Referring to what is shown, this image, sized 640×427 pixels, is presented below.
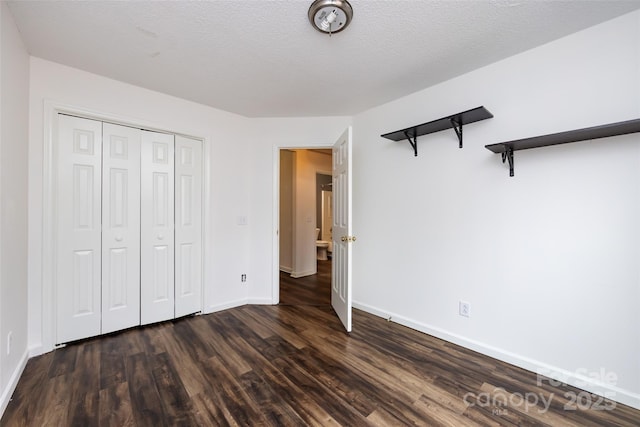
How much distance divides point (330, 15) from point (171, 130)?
194 cm

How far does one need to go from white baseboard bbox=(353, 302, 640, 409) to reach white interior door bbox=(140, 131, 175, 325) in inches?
94.8

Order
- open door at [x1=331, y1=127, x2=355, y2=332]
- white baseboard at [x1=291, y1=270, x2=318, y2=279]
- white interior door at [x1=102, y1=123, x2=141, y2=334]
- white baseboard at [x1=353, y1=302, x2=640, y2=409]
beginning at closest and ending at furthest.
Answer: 1. white baseboard at [x1=353, y1=302, x2=640, y2=409]
2. white interior door at [x1=102, y1=123, x2=141, y2=334]
3. open door at [x1=331, y1=127, x2=355, y2=332]
4. white baseboard at [x1=291, y1=270, x2=318, y2=279]

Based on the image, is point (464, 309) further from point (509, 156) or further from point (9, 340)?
point (9, 340)

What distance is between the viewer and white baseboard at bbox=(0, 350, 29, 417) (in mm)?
1432

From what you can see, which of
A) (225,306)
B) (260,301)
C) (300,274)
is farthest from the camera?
(300,274)

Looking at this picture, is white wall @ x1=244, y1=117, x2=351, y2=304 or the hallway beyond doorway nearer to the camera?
white wall @ x1=244, y1=117, x2=351, y2=304

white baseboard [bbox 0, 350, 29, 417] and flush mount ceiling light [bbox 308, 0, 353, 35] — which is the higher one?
flush mount ceiling light [bbox 308, 0, 353, 35]

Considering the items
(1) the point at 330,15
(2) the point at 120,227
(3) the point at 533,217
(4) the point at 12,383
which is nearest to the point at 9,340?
(4) the point at 12,383

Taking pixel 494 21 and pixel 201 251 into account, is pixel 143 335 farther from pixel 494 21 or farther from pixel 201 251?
pixel 494 21

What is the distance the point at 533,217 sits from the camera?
1.87 m

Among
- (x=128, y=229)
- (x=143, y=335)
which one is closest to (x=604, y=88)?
(x=128, y=229)

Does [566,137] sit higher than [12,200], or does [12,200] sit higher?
[566,137]

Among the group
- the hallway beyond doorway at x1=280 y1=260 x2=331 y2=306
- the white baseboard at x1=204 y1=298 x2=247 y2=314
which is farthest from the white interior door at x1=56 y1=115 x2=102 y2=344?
the hallway beyond doorway at x1=280 y1=260 x2=331 y2=306

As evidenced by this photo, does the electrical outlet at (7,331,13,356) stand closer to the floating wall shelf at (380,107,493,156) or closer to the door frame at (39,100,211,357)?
the door frame at (39,100,211,357)
